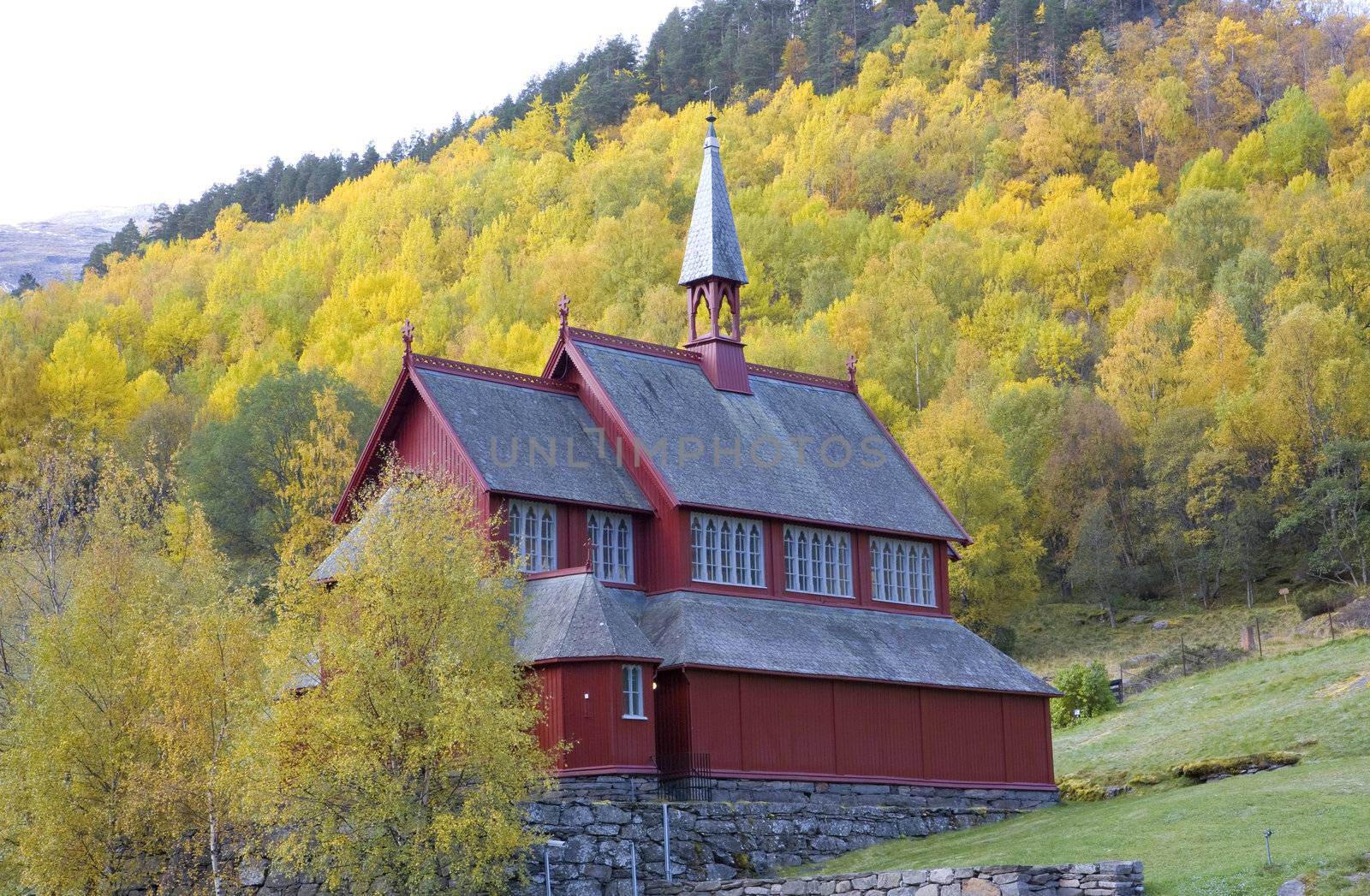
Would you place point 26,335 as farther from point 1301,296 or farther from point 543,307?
point 1301,296

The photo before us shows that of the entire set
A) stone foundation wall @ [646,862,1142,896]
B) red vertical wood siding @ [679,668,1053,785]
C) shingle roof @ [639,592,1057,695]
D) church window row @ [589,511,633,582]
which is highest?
church window row @ [589,511,633,582]

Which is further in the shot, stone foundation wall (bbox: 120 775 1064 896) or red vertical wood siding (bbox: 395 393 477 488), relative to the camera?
red vertical wood siding (bbox: 395 393 477 488)

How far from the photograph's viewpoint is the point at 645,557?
4162cm

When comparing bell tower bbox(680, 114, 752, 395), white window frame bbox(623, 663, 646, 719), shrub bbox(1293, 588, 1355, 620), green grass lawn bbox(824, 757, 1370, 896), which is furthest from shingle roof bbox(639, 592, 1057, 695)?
shrub bbox(1293, 588, 1355, 620)

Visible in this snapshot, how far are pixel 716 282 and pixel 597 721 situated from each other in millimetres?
16270

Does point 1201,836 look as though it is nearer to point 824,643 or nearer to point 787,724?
point 787,724

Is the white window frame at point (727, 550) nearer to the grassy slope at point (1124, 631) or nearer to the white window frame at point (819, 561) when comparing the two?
the white window frame at point (819, 561)

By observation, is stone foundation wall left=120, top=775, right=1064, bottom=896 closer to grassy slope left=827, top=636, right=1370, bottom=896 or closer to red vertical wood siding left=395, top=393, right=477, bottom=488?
grassy slope left=827, top=636, right=1370, bottom=896

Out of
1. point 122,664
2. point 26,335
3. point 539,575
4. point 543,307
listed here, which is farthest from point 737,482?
point 26,335

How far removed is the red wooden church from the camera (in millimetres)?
37312

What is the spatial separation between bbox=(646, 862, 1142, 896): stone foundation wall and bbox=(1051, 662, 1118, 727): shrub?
2464 cm

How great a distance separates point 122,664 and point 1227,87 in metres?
→ 110

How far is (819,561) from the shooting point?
4444 cm

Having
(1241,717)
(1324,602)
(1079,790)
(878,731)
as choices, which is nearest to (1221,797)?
(1079,790)
